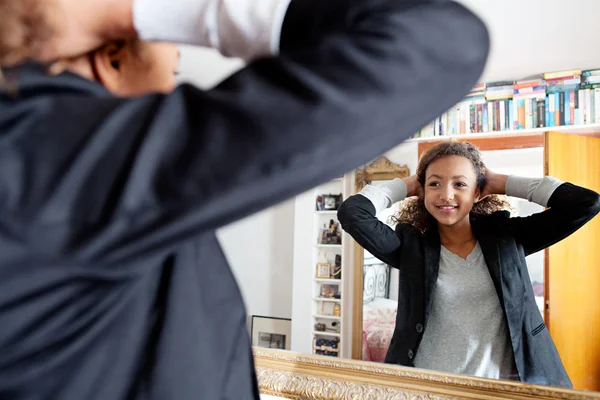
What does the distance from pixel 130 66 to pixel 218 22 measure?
0.39 ft

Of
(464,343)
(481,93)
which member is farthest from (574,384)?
(481,93)

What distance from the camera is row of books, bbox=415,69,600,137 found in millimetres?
962

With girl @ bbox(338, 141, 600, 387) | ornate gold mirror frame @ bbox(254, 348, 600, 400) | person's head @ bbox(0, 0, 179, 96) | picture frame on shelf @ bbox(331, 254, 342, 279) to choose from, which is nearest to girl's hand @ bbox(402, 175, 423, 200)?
girl @ bbox(338, 141, 600, 387)

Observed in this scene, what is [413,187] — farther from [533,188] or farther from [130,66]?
[130,66]

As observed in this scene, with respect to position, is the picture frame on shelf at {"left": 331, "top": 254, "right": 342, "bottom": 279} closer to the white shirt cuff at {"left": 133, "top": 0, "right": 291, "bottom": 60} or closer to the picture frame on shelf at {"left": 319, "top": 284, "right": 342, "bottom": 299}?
the picture frame on shelf at {"left": 319, "top": 284, "right": 342, "bottom": 299}

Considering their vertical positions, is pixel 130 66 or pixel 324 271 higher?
pixel 130 66

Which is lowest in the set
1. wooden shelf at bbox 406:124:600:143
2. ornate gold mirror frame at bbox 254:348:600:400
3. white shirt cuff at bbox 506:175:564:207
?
ornate gold mirror frame at bbox 254:348:600:400

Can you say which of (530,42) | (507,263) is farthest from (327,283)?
(530,42)

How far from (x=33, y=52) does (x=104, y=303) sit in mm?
153

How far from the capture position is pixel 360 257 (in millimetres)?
1111

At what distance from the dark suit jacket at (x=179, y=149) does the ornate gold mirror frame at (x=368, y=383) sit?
89cm

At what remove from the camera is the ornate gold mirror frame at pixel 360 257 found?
110 centimetres

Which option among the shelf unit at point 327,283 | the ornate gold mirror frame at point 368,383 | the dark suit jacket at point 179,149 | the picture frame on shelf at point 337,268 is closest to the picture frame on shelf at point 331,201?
the shelf unit at point 327,283

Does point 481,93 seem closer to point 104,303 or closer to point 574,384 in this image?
point 574,384
